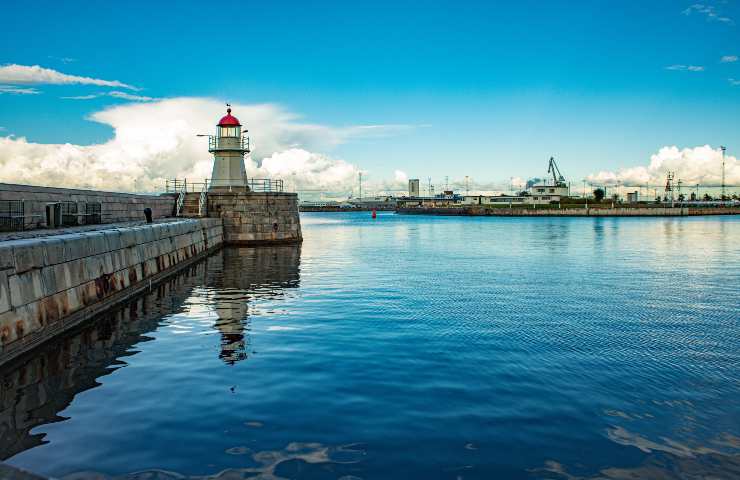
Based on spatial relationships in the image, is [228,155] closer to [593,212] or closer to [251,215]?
[251,215]

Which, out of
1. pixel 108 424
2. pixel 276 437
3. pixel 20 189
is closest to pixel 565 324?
pixel 276 437

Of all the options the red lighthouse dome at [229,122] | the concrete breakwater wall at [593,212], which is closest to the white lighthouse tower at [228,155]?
the red lighthouse dome at [229,122]

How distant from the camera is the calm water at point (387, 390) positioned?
251 inches

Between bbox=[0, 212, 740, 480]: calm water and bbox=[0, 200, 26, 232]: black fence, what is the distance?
13.7ft

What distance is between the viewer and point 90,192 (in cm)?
2336

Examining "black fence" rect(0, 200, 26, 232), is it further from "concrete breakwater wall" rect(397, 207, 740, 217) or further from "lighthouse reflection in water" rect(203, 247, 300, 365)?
"concrete breakwater wall" rect(397, 207, 740, 217)

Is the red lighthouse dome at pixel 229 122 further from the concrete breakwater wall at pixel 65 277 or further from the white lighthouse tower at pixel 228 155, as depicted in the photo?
the concrete breakwater wall at pixel 65 277

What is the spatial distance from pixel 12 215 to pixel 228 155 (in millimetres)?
24360

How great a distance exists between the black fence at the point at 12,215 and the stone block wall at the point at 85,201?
17 centimetres

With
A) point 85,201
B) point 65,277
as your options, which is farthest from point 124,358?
point 85,201

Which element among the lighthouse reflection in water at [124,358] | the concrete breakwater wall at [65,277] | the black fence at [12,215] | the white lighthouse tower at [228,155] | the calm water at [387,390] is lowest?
the calm water at [387,390]

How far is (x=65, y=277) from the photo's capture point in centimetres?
1234

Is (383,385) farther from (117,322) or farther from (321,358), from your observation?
(117,322)

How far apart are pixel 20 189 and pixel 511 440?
1605 centimetres
